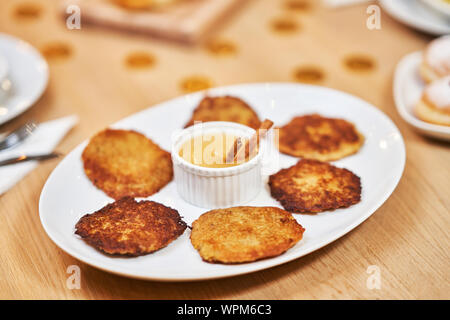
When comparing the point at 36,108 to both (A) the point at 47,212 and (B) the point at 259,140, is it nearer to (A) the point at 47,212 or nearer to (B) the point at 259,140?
(A) the point at 47,212

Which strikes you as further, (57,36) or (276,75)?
(57,36)

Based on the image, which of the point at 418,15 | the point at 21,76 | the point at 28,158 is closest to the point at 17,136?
the point at 28,158

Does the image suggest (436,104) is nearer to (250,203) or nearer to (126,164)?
(250,203)

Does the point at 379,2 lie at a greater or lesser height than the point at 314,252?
greater

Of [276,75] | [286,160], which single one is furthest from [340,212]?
[276,75]

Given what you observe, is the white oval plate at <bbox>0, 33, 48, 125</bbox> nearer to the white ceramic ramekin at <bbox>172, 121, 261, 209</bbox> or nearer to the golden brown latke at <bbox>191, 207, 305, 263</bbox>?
the white ceramic ramekin at <bbox>172, 121, 261, 209</bbox>
